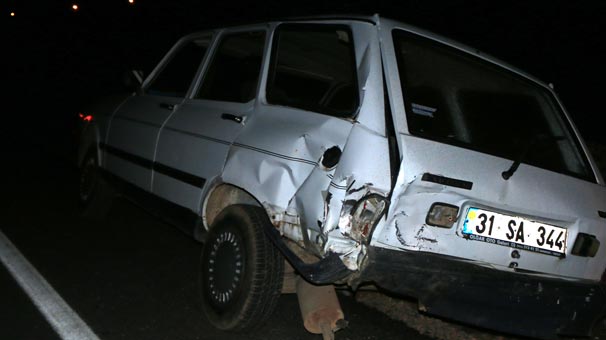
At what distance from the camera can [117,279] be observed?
13.7ft

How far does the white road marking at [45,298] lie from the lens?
3.28m

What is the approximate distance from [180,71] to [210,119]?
104 centimetres

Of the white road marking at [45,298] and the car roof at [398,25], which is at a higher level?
the car roof at [398,25]

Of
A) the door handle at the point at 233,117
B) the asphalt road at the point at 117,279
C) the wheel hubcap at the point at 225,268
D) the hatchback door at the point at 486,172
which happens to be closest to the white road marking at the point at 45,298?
the asphalt road at the point at 117,279

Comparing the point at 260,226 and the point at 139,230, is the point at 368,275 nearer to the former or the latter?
the point at 260,226

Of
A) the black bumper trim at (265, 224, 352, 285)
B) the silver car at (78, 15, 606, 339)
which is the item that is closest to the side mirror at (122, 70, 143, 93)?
the silver car at (78, 15, 606, 339)

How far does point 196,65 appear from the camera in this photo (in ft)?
14.5

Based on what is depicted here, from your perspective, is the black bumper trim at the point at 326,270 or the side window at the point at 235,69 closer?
the black bumper trim at the point at 326,270

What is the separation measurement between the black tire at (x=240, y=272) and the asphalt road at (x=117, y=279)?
0.78 feet

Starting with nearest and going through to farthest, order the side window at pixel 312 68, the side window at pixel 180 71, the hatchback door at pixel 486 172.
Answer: the hatchback door at pixel 486 172, the side window at pixel 312 68, the side window at pixel 180 71

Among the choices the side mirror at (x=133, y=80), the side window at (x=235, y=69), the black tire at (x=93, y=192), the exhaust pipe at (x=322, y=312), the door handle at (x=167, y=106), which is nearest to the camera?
the exhaust pipe at (x=322, y=312)

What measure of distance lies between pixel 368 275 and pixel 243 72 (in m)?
1.78

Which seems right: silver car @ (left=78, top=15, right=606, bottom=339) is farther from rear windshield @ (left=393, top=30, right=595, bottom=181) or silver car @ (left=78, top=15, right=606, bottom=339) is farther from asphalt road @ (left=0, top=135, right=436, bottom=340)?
asphalt road @ (left=0, top=135, right=436, bottom=340)

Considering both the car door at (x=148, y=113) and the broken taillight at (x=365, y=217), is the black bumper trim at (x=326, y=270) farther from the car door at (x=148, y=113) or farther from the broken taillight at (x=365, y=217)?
the car door at (x=148, y=113)
